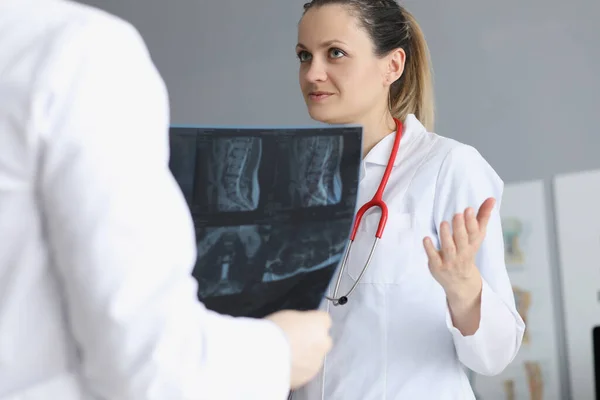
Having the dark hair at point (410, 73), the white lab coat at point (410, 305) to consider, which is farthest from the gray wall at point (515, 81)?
the white lab coat at point (410, 305)

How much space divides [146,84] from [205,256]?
0.28m

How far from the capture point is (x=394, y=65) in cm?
160

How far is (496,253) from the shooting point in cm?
135

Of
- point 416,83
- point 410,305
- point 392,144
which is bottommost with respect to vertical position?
point 410,305

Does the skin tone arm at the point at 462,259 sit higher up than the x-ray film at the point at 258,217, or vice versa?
the x-ray film at the point at 258,217

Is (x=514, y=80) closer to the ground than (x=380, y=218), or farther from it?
farther from it

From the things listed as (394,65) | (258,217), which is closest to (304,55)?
(394,65)

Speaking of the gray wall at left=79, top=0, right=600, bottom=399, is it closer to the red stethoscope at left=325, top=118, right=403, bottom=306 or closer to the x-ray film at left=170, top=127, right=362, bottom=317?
the red stethoscope at left=325, top=118, right=403, bottom=306

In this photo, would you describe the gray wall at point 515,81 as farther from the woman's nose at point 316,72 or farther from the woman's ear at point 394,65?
the woman's nose at point 316,72

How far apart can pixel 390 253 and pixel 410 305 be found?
10 centimetres

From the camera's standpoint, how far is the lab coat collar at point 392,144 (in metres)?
1.48

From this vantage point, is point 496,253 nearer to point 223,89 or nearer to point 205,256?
point 205,256

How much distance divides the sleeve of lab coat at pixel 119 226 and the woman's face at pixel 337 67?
0.91 m

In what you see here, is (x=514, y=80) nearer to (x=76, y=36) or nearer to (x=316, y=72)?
(x=316, y=72)
